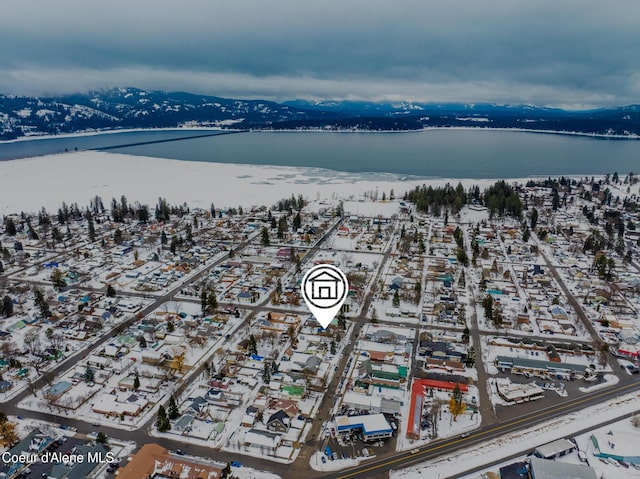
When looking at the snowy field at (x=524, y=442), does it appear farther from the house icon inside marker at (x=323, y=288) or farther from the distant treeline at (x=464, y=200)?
the distant treeline at (x=464, y=200)

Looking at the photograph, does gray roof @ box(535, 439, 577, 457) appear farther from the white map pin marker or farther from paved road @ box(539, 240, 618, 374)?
the white map pin marker

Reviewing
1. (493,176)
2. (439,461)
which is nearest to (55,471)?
(439,461)

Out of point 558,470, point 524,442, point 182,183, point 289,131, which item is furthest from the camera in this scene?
point 289,131

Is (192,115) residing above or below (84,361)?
above

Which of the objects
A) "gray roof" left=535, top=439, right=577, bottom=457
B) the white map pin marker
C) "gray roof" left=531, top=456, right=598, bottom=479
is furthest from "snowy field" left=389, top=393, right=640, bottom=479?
the white map pin marker

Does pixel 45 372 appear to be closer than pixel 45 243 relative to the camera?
Yes

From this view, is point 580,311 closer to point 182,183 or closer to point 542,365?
point 542,365

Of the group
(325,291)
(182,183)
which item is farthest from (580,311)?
(182,183)

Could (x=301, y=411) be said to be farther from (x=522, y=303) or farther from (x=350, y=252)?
(x=350, y=252)
